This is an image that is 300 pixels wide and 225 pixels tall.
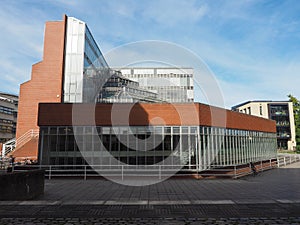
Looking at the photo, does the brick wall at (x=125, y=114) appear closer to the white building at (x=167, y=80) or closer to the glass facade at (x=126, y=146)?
the glass facade at (x=126, y=146)

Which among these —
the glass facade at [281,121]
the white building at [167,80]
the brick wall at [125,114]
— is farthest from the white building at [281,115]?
the brick wall at [125,114]

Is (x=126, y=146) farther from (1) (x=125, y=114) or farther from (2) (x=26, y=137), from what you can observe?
(2) (x=26, y=137)

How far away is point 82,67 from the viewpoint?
3200cm

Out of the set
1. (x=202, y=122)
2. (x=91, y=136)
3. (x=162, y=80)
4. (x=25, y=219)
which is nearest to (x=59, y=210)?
(x=25, y=219)

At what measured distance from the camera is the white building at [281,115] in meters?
73.8

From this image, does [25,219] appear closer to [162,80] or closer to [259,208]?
[259,208]

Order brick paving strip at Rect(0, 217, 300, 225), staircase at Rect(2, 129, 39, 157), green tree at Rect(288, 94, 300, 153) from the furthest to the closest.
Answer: green tree at Rect(288, 94, 300, 153)
staircase at Rect(2, 129, 39, 157)
brick paving strip at Rect(0, 217, 300, 225)

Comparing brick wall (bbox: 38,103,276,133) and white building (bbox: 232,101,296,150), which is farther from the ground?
white building (bbox: 232,101,296,150)

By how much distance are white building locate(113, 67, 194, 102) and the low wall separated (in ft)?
154

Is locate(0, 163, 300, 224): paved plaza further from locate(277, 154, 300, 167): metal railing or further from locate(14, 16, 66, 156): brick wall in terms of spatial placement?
locate(14, 16, 66, 156): brick wall

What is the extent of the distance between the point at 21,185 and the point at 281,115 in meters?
82.6

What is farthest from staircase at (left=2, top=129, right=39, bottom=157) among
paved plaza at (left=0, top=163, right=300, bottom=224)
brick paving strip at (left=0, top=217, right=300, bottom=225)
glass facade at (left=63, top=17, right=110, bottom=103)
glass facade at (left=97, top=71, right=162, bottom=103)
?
brick paving strip at (left=0, top=217, right=300, bottom=225)

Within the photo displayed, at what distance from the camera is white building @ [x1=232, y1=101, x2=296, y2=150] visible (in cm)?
7381

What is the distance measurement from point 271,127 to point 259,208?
86.9 feet
